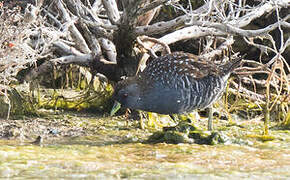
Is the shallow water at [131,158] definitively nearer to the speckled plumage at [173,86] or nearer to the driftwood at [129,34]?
the speckled plumage at [173,86]

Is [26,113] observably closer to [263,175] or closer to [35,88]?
[35,88]

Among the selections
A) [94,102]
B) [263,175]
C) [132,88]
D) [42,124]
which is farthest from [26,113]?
[263,175]

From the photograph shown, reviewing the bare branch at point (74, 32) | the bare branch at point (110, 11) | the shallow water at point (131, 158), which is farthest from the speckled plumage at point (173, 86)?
the bare branch at point (74, 32)

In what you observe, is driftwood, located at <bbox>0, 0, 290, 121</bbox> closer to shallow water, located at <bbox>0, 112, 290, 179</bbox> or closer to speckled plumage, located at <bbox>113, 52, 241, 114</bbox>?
speckled plumage, located at <bbox>113, 52, 241, 114</bbox>

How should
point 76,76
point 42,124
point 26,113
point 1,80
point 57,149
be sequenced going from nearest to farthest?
point 57,149 < point 1,80 < point 42,124 < point 26,113 < point 76,76

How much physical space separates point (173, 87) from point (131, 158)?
3.80ft

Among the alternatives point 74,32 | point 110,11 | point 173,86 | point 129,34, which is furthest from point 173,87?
point 74,32

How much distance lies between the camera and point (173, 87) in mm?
5266

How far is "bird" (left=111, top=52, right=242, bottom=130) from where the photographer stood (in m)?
5.26

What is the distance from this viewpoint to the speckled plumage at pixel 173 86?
5258 mm

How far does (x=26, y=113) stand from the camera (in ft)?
20.8

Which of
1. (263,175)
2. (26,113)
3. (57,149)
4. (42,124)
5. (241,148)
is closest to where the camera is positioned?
(263,175)

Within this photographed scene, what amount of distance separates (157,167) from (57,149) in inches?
42.0

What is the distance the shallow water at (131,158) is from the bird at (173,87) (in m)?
0.41
